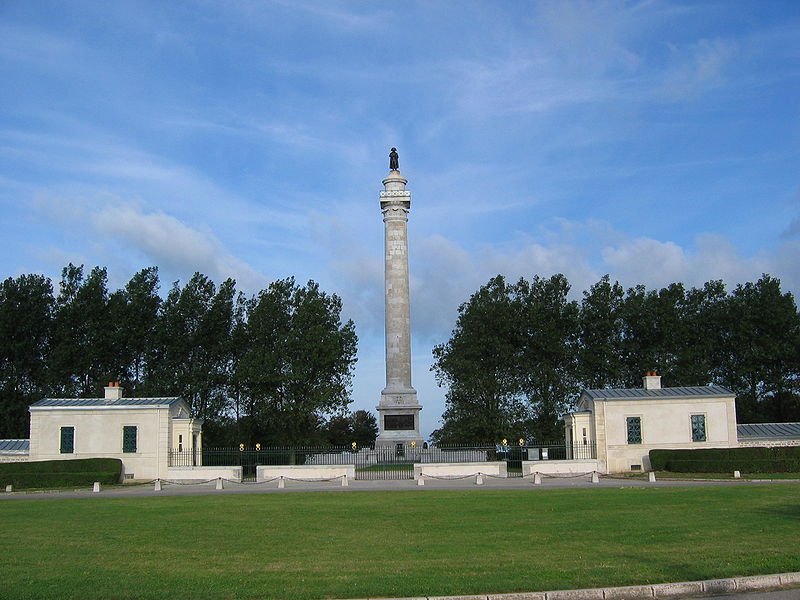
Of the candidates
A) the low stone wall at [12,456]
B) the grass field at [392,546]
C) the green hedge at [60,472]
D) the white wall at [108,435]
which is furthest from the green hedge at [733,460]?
the low stone wall at [12,456]

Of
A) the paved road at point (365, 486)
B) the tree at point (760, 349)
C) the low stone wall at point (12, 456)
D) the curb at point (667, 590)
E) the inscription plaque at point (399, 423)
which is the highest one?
the tree at point (760, 349)

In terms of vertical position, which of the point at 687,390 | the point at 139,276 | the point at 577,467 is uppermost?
the point at 139,276

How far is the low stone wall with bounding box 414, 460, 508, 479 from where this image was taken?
38.3 metres

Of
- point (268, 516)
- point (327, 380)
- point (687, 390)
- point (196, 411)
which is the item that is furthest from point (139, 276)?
point (268, 516)

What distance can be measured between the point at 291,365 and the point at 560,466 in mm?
24437

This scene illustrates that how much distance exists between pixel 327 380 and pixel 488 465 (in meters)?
22.4

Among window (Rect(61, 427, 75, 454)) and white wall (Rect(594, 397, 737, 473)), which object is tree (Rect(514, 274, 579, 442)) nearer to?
white wall (Rect(594, 397, 737, 473))

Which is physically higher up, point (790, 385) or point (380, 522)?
point (790, 385)

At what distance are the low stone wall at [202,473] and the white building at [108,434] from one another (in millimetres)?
990

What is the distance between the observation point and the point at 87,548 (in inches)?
609

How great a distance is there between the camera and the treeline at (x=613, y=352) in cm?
5578

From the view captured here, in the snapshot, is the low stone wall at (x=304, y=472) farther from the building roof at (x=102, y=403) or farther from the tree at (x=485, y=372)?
the tree at (x=485, y=372)

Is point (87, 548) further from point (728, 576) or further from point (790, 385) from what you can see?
point (790, 385)

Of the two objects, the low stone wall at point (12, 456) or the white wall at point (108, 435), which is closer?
the white wall at point (108, 435)
